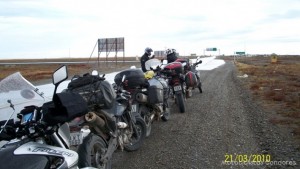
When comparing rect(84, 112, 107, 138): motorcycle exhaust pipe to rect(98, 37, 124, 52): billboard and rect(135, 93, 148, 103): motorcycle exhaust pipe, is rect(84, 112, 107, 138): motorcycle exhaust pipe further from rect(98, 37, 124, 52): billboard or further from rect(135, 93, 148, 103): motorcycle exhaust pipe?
rect(98, 37, 124, 52): billboard

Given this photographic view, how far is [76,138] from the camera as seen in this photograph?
165 inches

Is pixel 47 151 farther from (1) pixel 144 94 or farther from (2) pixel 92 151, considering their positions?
(1) pixel 144 94

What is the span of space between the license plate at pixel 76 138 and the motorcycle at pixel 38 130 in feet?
2.30

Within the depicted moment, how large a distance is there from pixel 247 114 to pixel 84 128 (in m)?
6.20

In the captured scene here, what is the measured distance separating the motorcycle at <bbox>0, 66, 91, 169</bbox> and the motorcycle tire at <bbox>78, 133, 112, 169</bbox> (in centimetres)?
56

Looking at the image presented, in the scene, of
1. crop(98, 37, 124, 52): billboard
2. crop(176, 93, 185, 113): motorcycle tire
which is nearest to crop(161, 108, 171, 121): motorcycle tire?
crop(176, 93, 185, 113): motorcycle tire

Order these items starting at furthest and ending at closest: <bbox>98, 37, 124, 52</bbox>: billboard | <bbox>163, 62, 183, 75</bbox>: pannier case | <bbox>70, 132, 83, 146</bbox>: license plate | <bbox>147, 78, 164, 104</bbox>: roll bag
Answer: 1. <bbox>98, 37, 124, 52</bbox>: billboard
2. <bbox>163, 62, 183, 75</bbox>: pannier case
3. <bbox>147, 78, 164, 104</bbox>: roll bag
4. <bbox>70, 132, 83, 146</bbox>: license plate

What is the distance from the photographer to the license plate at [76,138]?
4145 mm

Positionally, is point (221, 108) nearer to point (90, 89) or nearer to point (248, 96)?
point (248, 96)

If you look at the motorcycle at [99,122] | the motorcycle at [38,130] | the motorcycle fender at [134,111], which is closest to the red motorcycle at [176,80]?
the motorcycle fender at [134,111]

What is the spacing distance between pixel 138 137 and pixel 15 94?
11.1ft

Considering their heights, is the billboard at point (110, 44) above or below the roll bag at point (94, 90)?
above

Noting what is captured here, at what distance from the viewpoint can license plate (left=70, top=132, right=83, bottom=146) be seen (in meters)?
4.14

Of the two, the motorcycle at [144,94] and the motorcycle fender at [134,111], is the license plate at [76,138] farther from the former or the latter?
the motorcycle at [144,94]
